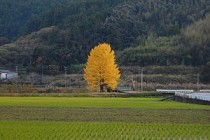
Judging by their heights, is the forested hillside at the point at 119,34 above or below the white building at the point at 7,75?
above

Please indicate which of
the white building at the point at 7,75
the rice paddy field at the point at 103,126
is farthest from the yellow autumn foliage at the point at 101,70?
the rice paddy field at the point at 103,126

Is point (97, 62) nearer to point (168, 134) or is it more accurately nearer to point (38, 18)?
point (168, 134)

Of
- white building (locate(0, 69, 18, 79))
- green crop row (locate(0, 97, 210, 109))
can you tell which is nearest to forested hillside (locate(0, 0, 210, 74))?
white building (locate(0, 69, 18, 79))

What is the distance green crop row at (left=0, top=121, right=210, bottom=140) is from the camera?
20.0 m

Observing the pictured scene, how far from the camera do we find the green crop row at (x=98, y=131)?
19984 millimetres

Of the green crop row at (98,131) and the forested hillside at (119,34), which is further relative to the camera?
the forested hillside at (119,34)

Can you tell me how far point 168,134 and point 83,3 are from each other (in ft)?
394

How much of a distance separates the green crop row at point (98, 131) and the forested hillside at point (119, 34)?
74151mm

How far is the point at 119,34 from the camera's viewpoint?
11356 centimetres

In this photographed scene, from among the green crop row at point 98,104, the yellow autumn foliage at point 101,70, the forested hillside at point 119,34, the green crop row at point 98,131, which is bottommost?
the green crop row at point 98,131

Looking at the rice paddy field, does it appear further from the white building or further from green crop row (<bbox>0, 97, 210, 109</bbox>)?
the white building

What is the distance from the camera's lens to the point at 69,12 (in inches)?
5379

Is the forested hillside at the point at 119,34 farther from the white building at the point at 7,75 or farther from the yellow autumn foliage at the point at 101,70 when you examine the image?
the yellow autumn foliage at the point at 101,70

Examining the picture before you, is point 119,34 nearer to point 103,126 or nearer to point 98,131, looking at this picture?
point 103,126
